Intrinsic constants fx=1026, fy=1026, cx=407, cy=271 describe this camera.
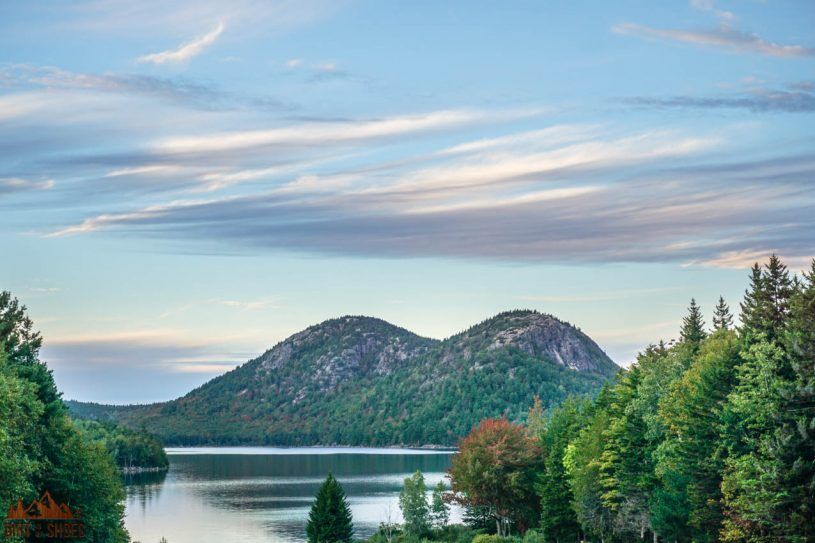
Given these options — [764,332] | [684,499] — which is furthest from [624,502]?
[764,332]

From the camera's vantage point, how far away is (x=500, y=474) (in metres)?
92.9

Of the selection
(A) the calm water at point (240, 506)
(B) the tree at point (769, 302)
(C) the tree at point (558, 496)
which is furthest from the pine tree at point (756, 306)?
(A) the calm water at point (240, 506)

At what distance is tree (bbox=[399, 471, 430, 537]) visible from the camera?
91812mm

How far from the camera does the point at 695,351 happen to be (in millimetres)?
76562

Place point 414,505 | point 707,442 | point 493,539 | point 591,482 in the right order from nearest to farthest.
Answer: point 707,442 → point 591,482 → point 493,539 → point 414,505

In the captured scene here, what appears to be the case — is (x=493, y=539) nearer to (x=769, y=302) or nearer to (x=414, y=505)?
(x=414, y=505)

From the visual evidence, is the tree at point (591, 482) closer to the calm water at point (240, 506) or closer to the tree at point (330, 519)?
the tree at point (330, 519)

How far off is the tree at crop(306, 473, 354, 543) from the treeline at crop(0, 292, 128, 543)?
57.7 feet

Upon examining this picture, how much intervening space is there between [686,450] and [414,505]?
35209 millimetres

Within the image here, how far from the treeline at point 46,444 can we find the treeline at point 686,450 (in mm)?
35200

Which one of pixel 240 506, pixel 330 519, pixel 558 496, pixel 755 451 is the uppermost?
pixel 755 451

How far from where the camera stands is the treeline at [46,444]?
5694 centimetres

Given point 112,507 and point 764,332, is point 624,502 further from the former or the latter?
point 112,507

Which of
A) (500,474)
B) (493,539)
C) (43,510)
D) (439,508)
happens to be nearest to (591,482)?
(493,539)
